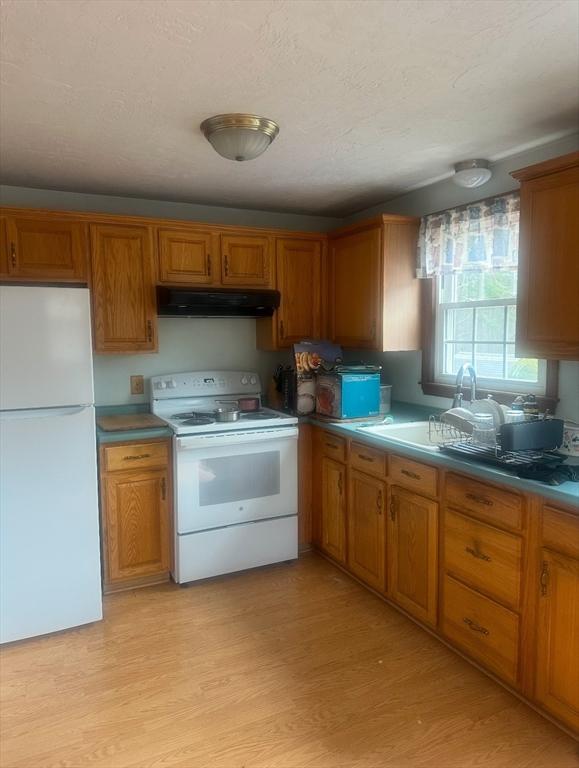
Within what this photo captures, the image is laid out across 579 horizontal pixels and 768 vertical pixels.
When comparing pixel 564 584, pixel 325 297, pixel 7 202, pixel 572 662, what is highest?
pixel 7 202

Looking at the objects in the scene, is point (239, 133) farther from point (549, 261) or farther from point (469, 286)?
point (469, 286)

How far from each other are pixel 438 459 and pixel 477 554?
409 millimetres

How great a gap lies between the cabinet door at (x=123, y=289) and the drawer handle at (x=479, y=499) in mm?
1999

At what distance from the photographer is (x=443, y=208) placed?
309 centimetres

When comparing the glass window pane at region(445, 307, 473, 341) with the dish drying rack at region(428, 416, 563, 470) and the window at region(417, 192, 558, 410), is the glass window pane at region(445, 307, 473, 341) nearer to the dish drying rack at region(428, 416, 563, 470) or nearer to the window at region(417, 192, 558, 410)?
the window at region(417, 192, 558, 410)

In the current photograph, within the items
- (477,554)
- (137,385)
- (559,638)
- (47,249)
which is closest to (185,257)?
(47,249)

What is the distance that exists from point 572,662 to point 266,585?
1661 mm

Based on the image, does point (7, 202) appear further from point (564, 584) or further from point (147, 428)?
point (564, 584)

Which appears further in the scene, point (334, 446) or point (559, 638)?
point (334, 446)

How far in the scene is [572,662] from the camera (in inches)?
70.8

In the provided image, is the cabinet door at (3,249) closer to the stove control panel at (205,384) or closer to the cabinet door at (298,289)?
the stove control panel at (205,384)

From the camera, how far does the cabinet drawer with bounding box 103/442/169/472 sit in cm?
285

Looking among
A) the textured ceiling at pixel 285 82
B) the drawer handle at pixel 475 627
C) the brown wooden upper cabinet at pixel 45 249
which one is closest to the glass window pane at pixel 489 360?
the textured ceiling at pixel 285 82

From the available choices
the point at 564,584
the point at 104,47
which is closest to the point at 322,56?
the point at 104,47
